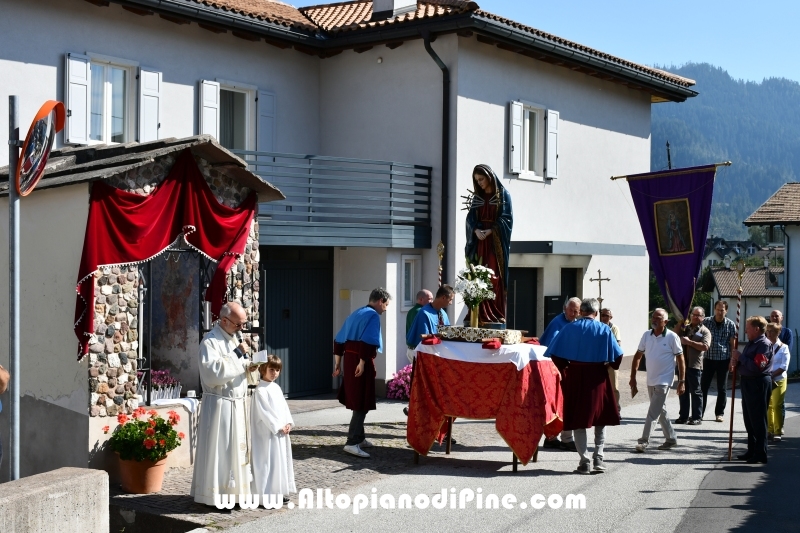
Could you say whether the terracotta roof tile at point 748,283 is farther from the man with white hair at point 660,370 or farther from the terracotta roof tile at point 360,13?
the man with white hair at point 660,370

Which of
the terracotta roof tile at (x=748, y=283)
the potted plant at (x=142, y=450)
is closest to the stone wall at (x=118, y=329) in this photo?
the potted plant at (x=142, y=450)

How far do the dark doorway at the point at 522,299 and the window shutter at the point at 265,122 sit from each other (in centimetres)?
523

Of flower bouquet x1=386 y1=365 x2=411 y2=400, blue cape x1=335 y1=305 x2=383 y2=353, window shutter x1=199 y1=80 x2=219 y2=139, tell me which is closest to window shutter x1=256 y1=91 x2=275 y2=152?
window shutter x1=199 y1=80 x2=219 y2=139

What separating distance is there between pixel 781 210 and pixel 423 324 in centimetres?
2869

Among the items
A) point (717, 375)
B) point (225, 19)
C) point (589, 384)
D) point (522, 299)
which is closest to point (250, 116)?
point (225, 19)

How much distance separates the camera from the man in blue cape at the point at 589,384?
34.3 ft

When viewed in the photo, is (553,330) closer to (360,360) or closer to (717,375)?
(360,360)

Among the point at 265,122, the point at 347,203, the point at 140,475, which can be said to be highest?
the point at 265,122

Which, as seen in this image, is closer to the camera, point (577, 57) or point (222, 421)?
point (222, 421)

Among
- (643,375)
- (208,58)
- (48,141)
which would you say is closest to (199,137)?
(48,141)

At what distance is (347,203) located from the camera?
17828mm

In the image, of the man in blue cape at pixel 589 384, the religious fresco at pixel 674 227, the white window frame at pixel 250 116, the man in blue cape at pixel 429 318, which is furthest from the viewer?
the white window frame at pixel 250 116

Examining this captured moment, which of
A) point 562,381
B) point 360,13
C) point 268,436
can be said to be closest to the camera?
point 268,436

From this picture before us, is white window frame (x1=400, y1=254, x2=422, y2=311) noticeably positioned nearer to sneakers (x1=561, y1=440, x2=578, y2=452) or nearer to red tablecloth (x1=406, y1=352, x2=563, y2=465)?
sneakers (x1=561, y1=440, x2=578, y2=452)
